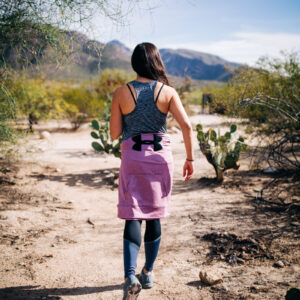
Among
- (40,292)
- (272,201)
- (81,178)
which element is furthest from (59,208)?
(272,201)

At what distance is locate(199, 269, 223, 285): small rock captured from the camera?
7.49 feet

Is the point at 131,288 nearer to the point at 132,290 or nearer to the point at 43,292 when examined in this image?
→ the point at 132,290

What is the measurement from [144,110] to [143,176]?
46 cm

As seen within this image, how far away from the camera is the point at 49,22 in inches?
125

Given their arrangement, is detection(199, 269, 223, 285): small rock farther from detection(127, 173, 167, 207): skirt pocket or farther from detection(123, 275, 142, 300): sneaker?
detection(127, 173, 167, 207): skirt pocket

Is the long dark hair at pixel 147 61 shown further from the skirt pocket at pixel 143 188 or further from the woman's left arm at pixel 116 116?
the skirt pocket at pixel 143 188

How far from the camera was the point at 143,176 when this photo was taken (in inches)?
78.4

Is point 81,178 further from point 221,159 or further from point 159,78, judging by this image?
point 159,78

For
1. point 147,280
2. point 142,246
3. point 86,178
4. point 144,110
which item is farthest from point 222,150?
point 144,110

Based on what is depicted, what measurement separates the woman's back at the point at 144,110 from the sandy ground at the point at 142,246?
129cm

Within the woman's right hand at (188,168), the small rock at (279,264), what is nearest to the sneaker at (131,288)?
the woman's right hand at (188,168)

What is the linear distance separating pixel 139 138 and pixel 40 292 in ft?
4.70

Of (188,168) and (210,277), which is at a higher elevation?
(188,168)

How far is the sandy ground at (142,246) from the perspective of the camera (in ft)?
7.46
